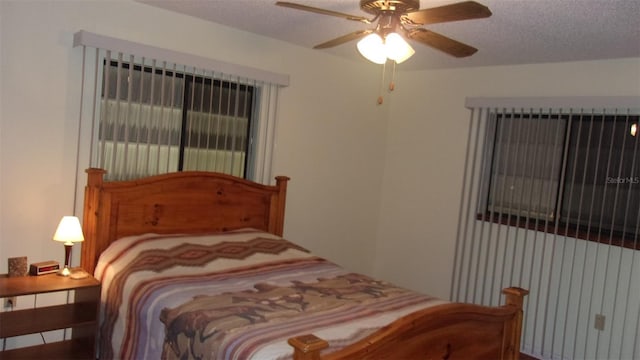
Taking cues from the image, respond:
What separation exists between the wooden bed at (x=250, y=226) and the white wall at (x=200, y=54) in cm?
22

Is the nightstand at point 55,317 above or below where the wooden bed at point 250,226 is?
below

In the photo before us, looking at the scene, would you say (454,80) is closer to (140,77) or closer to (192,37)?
(192,37)

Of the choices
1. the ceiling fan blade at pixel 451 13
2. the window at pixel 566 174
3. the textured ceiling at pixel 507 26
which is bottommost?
the window at pixel 566 174

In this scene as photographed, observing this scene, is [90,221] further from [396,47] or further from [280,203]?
→ [396,47]

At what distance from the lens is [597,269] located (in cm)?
363

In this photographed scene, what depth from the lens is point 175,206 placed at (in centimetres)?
343

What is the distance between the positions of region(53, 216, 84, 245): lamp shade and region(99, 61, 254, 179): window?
0.48 m

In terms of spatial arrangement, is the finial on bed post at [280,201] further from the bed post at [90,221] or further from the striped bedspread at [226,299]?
the bed post at [90,221]

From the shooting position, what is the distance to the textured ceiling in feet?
8.45

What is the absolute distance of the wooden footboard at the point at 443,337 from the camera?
6.12ft

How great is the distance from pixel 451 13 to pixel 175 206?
7.26 ft

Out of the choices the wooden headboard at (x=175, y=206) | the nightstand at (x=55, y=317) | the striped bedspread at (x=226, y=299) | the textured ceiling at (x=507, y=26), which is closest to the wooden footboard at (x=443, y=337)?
the striped bedspread at (x=226, y=299)

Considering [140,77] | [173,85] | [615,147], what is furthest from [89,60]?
[615,147]

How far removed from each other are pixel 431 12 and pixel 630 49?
1937 millimetres
